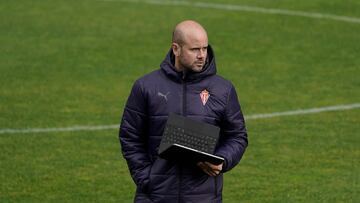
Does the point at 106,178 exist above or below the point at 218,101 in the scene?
below

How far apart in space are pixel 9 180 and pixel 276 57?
22.3 feet

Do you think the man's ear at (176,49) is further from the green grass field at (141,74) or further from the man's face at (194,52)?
the green grass field at (141,74)

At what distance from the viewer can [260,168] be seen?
13156 millimetres

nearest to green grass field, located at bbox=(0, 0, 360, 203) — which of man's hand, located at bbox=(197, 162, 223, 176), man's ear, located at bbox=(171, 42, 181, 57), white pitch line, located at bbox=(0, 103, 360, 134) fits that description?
white pitch line, located at bbox=(0, 103, 360, 134)

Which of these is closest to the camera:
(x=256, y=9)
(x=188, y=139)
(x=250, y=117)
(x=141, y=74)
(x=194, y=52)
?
(x=188, y=139)

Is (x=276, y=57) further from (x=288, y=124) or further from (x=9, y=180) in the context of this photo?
(x=9, y=180)

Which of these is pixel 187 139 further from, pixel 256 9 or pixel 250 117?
pixel 256 9

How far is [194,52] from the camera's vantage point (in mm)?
8367

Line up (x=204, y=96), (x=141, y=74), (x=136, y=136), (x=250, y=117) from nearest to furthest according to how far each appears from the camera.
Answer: (x=204, y=96)
(x=136, y=136)
(x=250, y=117)
(x=141, y=74)

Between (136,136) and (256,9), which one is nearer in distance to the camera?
(136,136)

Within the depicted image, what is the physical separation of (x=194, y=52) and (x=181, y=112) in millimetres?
406

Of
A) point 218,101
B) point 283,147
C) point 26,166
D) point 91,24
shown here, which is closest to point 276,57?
point 91,24

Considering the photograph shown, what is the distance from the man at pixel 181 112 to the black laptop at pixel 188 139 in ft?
0.41

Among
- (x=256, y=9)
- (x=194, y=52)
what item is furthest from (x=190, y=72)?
(x=256, y=9)
